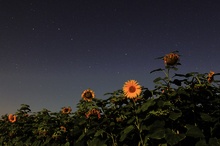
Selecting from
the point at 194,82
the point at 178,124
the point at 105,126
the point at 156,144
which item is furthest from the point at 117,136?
the point at 194,82

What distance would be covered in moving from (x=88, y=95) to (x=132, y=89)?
1.23 meters

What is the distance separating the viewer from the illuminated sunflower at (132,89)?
154 inches

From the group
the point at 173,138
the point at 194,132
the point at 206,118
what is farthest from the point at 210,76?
the point at 173,138

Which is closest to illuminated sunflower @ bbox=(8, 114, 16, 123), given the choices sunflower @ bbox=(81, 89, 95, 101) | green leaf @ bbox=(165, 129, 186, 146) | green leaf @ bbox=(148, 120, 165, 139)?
sunflower @ bbox=(81, 89, 95, 101)

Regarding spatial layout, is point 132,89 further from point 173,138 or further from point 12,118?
point 12,118

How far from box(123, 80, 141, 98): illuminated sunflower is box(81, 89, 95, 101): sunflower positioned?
103 cm

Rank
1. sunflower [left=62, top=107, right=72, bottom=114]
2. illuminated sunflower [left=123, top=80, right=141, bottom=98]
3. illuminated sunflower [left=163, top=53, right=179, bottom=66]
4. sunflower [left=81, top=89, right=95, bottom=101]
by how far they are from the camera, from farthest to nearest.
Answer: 1. sunflower [left=62, top=107, right=72, bottom=114]
2. sunflower [left=81, top=89, right=95, bottom=101]
3. illuminated sunflower [left=123, top=80, right=141, bottom=98]
4. illuminated sunflower [left=163, top=53, right=179, bottom=66]

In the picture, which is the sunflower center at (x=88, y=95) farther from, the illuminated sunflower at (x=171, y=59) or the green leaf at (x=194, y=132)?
the green leaf at (x=194, y=132)

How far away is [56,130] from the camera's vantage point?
512 cm

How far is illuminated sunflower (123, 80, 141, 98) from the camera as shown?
12.9ft

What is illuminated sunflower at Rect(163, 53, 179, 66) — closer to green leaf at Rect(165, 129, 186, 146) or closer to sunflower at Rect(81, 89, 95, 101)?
green leaf at Rect(165, 129, 186, 146)

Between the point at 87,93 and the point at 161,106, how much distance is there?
1823mm

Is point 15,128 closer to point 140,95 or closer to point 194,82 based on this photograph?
point 140,95

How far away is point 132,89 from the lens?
3.94 m
